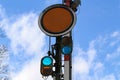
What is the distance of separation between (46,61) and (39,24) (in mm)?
455

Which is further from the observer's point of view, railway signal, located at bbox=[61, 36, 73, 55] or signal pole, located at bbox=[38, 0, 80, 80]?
railway signal, located at bbox=[61, 36, 73, 55]

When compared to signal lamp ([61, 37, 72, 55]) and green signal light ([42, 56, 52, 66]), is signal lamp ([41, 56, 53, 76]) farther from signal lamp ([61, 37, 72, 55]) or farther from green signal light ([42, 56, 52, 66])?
signal lamp ([61, 37, 72, 55])

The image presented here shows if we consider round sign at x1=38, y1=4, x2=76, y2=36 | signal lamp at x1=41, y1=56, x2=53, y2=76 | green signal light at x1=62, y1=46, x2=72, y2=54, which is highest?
round sign at x1=38, y1=4, x2=76, y2=36

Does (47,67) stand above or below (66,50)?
below

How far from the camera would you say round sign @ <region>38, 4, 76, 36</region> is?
3.37 meters

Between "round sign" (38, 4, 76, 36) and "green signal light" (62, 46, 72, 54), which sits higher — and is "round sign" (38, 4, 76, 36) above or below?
above

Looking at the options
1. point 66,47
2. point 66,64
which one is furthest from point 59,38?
point 66,64

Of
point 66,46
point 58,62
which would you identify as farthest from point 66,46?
point 58,62

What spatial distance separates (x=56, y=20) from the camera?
340 cm

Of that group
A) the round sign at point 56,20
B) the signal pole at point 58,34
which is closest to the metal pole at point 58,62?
the signal pole at point 58,34

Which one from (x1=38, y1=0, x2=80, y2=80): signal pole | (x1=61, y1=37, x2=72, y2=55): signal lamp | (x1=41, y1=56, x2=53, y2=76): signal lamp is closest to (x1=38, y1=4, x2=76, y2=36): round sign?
(x1=38, y1=0, x2=80, y2=80): signal pole

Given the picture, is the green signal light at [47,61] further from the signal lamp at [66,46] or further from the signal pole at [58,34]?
the signal lamp at [66,46]

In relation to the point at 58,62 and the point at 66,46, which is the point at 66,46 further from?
the point at 58,62

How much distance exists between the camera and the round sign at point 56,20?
337 cm
